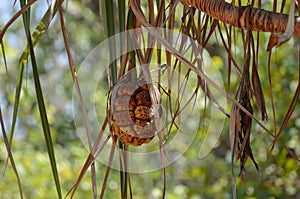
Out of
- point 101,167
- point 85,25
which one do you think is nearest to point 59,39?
point 85,25

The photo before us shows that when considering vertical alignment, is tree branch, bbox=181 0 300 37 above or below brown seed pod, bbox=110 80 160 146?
above

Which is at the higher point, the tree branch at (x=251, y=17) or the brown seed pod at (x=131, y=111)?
the tree branch at (x=251, y=17)

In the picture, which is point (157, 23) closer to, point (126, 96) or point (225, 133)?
point (126, 96)
